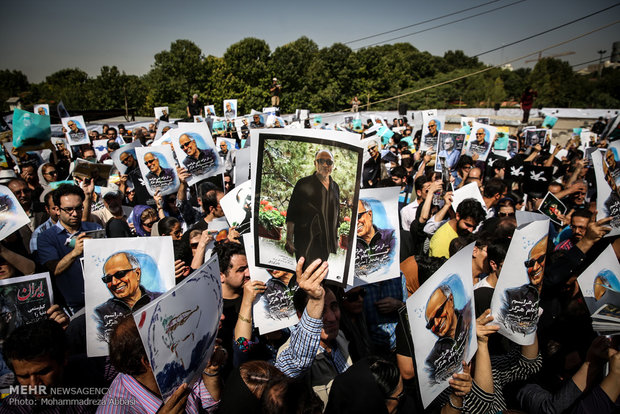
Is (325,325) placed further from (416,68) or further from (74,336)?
(416,68)

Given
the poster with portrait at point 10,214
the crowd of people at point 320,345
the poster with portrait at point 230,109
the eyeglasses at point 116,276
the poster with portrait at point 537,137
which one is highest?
the poster with portrait at point 230,109

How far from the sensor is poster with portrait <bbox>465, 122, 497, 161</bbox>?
7473 mm

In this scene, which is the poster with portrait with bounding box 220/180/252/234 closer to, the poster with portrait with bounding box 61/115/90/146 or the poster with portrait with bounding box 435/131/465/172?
the poster with portrait with bounding box 435/131/465/172

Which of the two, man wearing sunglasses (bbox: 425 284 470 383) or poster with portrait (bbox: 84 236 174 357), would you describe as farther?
poster with portrait (bbox: 84 236 174 357)

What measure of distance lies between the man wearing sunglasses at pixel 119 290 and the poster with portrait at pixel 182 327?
806 millimetres

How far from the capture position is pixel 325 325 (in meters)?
2.27

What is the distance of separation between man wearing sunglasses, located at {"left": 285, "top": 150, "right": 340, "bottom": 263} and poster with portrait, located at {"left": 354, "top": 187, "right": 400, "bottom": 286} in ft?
2.45

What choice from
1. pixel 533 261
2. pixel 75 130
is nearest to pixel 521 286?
pixel 533 261

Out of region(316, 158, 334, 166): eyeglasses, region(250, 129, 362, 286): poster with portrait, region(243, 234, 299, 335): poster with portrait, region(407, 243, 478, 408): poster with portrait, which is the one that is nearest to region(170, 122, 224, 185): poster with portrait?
region(243, 234, 299, 335): poster with portrait

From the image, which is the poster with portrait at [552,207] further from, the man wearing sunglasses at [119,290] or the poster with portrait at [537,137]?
the poster with portrait at [537,137]

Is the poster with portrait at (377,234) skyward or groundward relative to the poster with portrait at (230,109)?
groundward

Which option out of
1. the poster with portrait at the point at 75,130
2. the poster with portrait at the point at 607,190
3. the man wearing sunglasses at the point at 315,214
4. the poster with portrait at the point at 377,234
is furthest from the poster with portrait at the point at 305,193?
the poster with portrait at the point at 75,130

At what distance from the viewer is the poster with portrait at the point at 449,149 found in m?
7.02

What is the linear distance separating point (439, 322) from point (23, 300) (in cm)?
266
